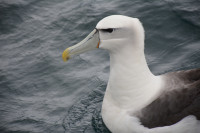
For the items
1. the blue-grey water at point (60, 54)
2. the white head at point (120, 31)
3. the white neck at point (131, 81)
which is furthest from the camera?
the blue-grey water at point (60, 54)

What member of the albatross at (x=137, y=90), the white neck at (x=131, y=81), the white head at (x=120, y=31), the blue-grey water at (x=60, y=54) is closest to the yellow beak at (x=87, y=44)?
the albatross at (x=137, y=90)

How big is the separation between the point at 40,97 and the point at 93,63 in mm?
1494

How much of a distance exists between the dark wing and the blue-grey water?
1069mm

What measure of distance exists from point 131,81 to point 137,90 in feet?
0.59

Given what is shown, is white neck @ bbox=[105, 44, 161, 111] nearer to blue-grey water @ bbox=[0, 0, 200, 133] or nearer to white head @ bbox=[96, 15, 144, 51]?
white head @ bbox=[96, 15, 144, 51]

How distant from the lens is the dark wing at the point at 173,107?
5340 mm

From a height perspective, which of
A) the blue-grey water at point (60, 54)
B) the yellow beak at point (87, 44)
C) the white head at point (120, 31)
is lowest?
the blue-grey water at point (60, 54)

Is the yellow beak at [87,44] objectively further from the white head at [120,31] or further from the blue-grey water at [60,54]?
the blue-grey water at [60,54]

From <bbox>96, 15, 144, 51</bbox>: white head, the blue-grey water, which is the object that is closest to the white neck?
<bbox>96, 15, 144, 51</bbox>: white head

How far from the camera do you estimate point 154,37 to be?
8391 millimetres

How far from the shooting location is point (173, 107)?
5.34 meters

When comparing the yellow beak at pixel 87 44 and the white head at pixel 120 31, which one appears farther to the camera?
Answer: the yellow beak at pixel 87 44

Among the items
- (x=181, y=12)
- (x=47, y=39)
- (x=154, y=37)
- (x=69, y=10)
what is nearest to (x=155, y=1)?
(x=181, y=12)

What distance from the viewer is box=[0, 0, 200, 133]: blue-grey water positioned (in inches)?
266
